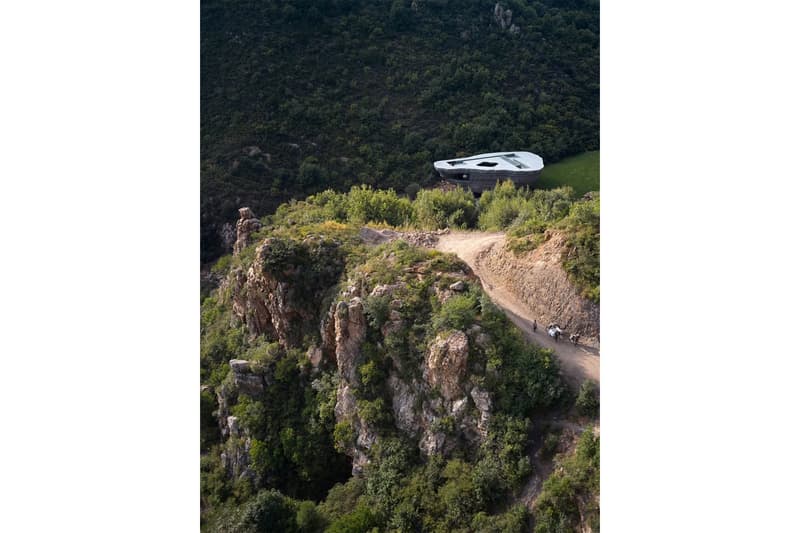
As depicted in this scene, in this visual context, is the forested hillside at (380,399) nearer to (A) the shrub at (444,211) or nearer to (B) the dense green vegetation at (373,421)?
(B) the dense green vegetation at (373,421)

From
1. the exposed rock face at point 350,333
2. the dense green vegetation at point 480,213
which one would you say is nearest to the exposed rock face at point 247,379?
the exposed rock face at point 350,333

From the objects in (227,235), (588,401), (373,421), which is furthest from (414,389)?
(227,235)

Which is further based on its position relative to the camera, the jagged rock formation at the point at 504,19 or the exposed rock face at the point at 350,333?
the jagged rock formation at the point at 504,19

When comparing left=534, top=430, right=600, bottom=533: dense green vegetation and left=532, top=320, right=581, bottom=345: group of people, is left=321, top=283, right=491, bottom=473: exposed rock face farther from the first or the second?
left=532, top=320, right=581, bottom=345: group of people

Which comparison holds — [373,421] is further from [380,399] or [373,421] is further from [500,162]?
[500,162]

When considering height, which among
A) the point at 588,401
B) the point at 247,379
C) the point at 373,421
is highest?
the point at 588,401

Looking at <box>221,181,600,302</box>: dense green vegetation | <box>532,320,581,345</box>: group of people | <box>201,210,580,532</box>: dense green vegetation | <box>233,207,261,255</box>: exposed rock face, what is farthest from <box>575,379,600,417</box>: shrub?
<box>233,207,261,255</box>: exposed rock face

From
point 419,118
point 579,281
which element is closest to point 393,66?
point 419,118
